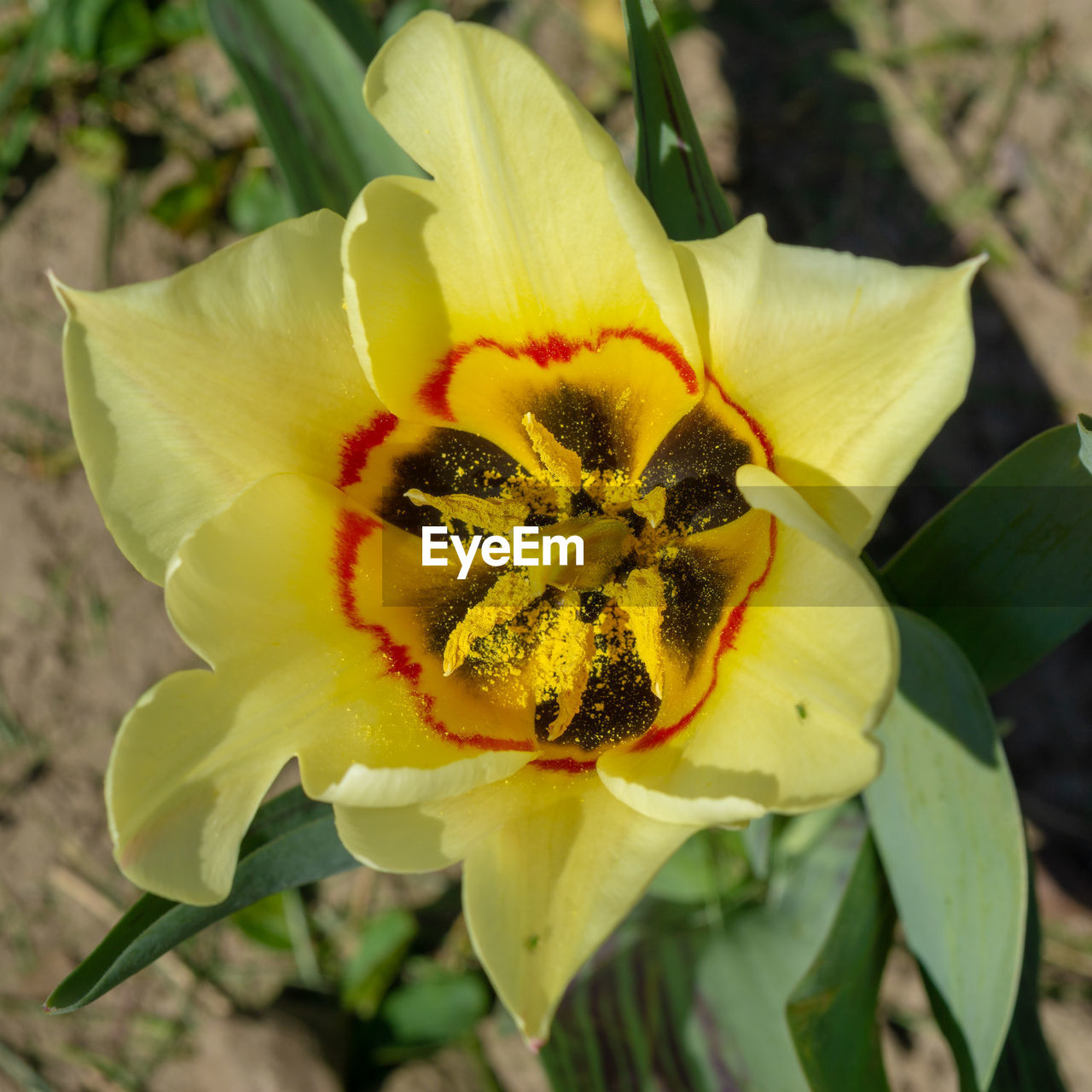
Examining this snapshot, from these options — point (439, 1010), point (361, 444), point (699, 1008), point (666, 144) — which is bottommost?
point (439, 1010)

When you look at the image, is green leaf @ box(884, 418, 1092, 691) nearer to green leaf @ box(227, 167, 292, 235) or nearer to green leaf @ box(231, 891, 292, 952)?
green leaf @ box(231, 891, 292, 952)

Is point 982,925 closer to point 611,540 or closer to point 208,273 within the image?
point 611,540

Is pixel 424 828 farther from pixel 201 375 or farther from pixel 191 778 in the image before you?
pixel 201 375

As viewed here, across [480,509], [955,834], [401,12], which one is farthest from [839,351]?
[401,12]

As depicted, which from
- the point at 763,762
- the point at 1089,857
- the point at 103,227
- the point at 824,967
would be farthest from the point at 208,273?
the point at 1089,857

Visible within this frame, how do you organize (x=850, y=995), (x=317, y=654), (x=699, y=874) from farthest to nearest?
(x=699, y=874) → (x=850, y=995) → (x=317, y=654)

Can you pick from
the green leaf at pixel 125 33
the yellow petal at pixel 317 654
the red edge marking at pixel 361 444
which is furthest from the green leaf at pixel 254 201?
the yellow petal at pixel 317 654

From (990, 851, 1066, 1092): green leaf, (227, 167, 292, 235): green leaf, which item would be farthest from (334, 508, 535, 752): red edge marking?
(227, 167, 292, 235): green leaf
